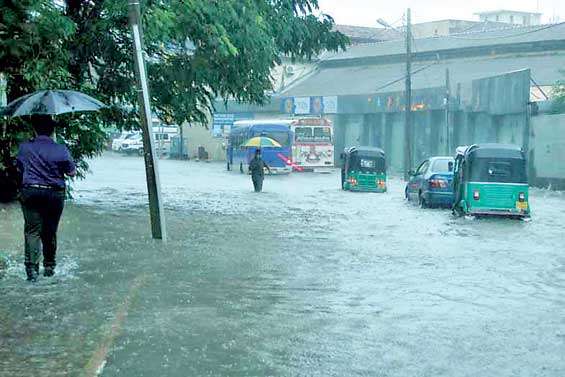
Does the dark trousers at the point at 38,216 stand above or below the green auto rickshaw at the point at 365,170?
above

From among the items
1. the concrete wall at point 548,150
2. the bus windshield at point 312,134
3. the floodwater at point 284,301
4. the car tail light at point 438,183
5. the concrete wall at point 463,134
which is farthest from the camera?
the bus windshield at point 312,134

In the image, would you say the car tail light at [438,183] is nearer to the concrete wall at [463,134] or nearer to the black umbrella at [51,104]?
the concrete wall at [463,134]

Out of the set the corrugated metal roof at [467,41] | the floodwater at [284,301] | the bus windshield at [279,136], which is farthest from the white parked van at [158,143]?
the floodwater at [284,301]

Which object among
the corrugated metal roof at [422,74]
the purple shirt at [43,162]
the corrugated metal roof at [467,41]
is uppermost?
the corrugated metal roof at [467,41]

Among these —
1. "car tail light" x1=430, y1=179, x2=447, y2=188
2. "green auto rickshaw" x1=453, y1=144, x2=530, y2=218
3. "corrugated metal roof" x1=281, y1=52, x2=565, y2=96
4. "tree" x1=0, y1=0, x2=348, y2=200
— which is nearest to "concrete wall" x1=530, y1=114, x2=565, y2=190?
"corrugated metal roof" x1=281, y1=52, x2=565, y2=96

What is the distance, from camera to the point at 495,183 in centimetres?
2198

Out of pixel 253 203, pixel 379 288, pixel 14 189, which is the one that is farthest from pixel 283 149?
pixel 379 288

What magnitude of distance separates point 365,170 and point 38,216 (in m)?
25.8

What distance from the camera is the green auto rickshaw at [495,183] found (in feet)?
72.3

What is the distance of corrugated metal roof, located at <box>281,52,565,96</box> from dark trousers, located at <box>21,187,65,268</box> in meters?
39.3

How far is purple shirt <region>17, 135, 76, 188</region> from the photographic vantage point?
34.0 ft

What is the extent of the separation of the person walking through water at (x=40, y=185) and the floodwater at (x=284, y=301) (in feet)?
1.69

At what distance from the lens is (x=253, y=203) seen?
2708 cm

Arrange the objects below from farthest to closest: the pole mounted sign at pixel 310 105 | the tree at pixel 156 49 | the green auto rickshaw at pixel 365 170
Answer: the pole mounted sign at pixel 310 105 < the green auto rickshaw at pixel 365 170 < the tree at pixel 156 49
